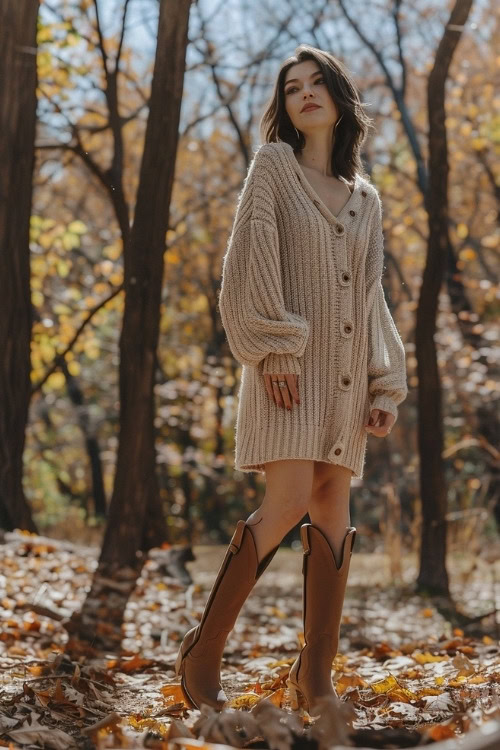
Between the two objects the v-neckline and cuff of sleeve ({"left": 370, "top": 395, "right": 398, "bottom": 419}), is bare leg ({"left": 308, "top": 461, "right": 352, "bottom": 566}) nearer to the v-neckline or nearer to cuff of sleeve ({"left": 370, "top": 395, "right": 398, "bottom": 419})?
cuff of sleeve ({"left": 370, "top": 395, "right": 398, "bottom": 419})

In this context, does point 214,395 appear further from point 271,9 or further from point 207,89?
point 271,9

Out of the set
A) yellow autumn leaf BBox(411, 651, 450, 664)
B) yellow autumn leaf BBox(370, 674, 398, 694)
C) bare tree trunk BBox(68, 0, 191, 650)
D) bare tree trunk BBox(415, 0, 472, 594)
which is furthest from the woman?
bare tree trunk BBox(415, 0, 472, 594)

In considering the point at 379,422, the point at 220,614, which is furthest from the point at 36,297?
the point at 220,614

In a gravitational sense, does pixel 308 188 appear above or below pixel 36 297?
below

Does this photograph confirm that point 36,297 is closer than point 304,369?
No

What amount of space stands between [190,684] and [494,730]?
146 centimetres

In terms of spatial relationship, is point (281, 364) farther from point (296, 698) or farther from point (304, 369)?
point (296, 698)

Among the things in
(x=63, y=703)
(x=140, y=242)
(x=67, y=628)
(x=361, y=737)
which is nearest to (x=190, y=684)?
(x=63, y=703)

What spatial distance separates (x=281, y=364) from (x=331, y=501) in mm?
481

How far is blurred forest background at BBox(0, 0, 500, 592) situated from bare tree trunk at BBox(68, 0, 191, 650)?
147 centimetres

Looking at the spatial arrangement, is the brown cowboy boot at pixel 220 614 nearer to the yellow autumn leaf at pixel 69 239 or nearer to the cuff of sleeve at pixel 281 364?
the cuff of sleeve at pixel 281 364

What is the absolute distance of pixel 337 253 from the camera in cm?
309

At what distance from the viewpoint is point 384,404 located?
10.4ft

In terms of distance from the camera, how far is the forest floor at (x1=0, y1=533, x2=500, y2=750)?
7.91 feet
